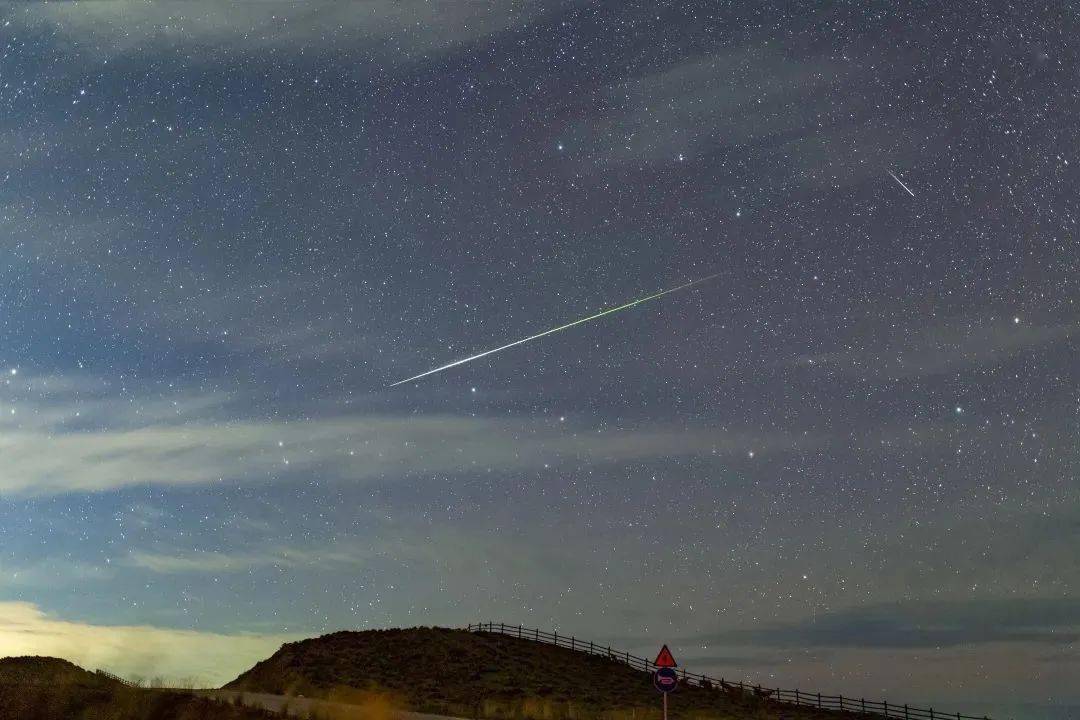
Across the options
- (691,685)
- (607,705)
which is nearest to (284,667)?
(607,705)

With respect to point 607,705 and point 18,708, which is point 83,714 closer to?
point 18,708

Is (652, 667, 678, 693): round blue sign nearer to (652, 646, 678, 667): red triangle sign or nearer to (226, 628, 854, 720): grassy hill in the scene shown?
(652, 646, 678, 667): red triangle sign

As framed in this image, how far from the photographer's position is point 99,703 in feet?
93.8

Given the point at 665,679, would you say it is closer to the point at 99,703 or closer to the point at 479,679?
the point at 99,703

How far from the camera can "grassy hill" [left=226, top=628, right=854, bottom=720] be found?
43594 mm

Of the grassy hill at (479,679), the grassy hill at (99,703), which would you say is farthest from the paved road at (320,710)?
the grassy hill at (479,679)

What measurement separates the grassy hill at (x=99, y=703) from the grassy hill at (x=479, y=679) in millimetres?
11133

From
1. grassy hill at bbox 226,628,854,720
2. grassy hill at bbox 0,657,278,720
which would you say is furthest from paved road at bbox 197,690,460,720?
grassy hill at bbox 226,628,854,720

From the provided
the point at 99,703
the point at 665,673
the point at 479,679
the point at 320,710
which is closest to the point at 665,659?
the point at 665,673

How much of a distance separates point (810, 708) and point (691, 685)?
21.6 feet

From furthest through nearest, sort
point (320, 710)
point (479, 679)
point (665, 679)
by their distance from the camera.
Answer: point (479, 679) → point (320, 710) → point (665, 679)

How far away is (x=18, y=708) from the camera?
27.7m

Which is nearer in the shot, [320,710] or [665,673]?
[665,673]

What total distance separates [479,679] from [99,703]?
25692 mm
